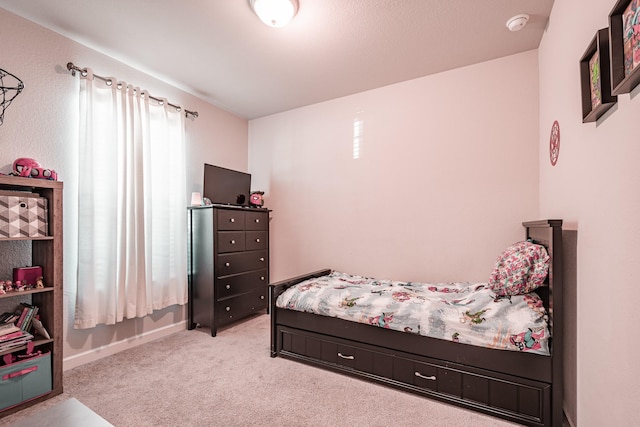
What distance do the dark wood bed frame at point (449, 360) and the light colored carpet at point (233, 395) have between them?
0.26 feet

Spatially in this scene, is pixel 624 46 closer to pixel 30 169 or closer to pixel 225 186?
pixel 30 169

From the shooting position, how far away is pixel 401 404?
196 cm

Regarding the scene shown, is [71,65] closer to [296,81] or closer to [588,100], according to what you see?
[296,81]

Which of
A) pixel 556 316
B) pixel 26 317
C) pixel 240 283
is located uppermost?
pixel 556 316

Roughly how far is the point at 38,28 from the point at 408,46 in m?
2.89

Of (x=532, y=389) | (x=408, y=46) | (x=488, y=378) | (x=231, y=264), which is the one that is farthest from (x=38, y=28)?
(x=532, y=389)

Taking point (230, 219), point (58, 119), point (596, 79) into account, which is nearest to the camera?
point (596, 79)

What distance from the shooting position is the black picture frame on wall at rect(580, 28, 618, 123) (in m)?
1.18

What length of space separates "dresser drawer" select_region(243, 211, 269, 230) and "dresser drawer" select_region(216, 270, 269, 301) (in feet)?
1.82

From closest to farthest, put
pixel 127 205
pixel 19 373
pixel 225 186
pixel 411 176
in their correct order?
1. pixel 19 373
2. pixel 127 205
3. pixel 411 176
4. pixel 225 186

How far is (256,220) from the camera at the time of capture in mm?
3750

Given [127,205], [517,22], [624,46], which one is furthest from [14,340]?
[517,22]

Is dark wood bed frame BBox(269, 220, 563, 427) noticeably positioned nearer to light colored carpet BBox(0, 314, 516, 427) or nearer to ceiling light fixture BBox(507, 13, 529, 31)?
light colored carpet BBox(0, 314, 516, 427)

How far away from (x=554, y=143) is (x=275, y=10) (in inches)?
83.5
